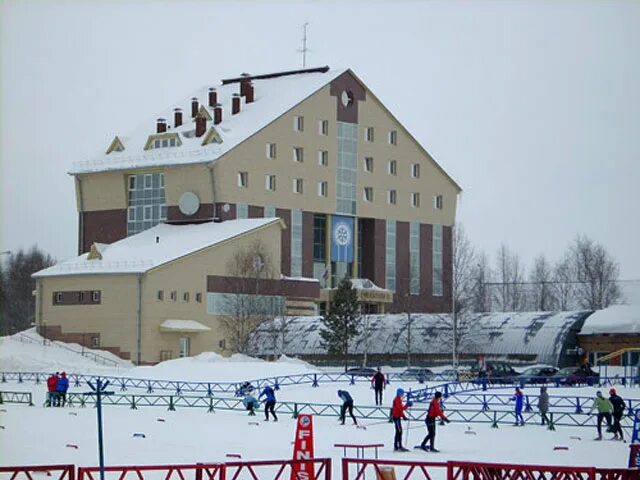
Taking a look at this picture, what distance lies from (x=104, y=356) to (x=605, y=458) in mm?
52173

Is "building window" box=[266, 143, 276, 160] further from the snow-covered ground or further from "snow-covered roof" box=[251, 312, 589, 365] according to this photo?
the snow-covered ground

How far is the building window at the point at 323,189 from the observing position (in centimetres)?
10462

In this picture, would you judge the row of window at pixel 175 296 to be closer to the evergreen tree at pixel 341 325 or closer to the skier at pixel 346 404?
the evergreen tree at pixel 341 325

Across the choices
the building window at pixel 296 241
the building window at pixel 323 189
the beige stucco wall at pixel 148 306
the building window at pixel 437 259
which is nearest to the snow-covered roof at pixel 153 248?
the beige stucco wall at pixel 148 306

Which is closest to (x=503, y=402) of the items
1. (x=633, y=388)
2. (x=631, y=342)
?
(x=633, y=388)

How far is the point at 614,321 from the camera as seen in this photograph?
8138 cm

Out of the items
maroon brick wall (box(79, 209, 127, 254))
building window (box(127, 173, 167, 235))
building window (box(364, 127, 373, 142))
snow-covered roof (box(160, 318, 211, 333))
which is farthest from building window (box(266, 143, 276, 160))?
snow-covered roof (box(160, 318, 211, 333))

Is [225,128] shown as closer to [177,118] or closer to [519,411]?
[177,118]

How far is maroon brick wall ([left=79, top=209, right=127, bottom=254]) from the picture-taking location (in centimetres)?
10481

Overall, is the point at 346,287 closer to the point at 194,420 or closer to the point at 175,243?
the point at 175,243

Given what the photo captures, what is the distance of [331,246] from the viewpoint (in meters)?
106

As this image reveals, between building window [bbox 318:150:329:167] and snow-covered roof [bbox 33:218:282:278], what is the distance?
9343mm

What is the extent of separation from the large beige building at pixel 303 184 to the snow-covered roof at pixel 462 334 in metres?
6.11

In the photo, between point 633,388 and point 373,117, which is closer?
point 633,388
